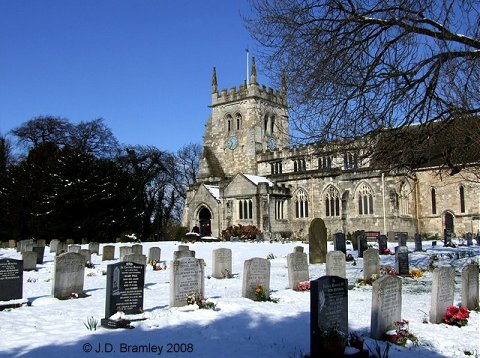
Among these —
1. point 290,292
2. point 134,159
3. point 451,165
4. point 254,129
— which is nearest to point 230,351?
point 290,292

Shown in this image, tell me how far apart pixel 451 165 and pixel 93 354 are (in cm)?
1052

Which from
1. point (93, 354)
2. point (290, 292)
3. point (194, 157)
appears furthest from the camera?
point (194, 157)

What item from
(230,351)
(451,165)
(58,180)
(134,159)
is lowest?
(230,351)

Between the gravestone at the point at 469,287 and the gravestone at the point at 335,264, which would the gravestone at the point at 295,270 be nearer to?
the gravestone at the point at 335,264

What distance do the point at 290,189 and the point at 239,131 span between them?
400 inches

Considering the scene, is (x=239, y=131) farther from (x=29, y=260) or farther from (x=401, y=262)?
(x=401, y=262)

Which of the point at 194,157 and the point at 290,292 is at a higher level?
the point at 194,157

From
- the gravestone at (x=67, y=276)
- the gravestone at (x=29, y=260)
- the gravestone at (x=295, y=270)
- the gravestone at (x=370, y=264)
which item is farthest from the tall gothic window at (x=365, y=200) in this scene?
the gravestone at (x=67, y=276)

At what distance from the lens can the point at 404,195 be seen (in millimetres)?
40094

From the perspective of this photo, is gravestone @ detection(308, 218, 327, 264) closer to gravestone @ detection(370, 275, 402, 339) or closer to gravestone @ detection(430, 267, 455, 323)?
gravestone @ detection(430, 267, 455, 323)

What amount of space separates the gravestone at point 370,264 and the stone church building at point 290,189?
57.5 feet

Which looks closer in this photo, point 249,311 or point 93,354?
point 93,354

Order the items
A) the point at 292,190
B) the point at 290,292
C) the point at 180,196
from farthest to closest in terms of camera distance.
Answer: the point at 180,196, the point at 292,190, the point at 290,292

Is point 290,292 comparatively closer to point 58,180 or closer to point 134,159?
point 58,180
